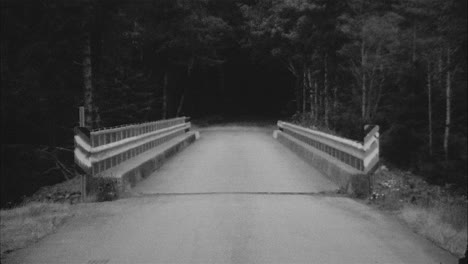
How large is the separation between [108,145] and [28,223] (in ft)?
11.4

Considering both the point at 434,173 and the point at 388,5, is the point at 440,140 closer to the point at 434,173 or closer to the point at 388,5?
the point at 434,173

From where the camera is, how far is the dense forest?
21.3m

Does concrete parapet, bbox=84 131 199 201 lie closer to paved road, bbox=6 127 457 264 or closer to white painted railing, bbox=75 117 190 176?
white painted railing, bbox=75 117 190 176

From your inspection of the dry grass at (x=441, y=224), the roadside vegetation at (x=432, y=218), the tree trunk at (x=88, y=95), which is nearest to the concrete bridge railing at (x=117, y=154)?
the tree trunk at (x=88, y=95)

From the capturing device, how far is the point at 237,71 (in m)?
62.7

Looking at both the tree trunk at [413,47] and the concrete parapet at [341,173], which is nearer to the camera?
the concrete parapet at [341,173]

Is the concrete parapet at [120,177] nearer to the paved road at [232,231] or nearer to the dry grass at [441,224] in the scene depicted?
the paved road at [232,231]

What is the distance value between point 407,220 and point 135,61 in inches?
1656

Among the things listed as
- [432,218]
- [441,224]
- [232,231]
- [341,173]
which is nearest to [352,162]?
[341,173]

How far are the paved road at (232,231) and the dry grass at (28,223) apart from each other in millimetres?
186

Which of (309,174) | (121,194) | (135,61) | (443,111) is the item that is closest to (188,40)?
(135,61)

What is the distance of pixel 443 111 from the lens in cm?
4003

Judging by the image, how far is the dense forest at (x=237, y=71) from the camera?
2127cm

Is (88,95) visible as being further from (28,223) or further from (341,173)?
(28,223)
